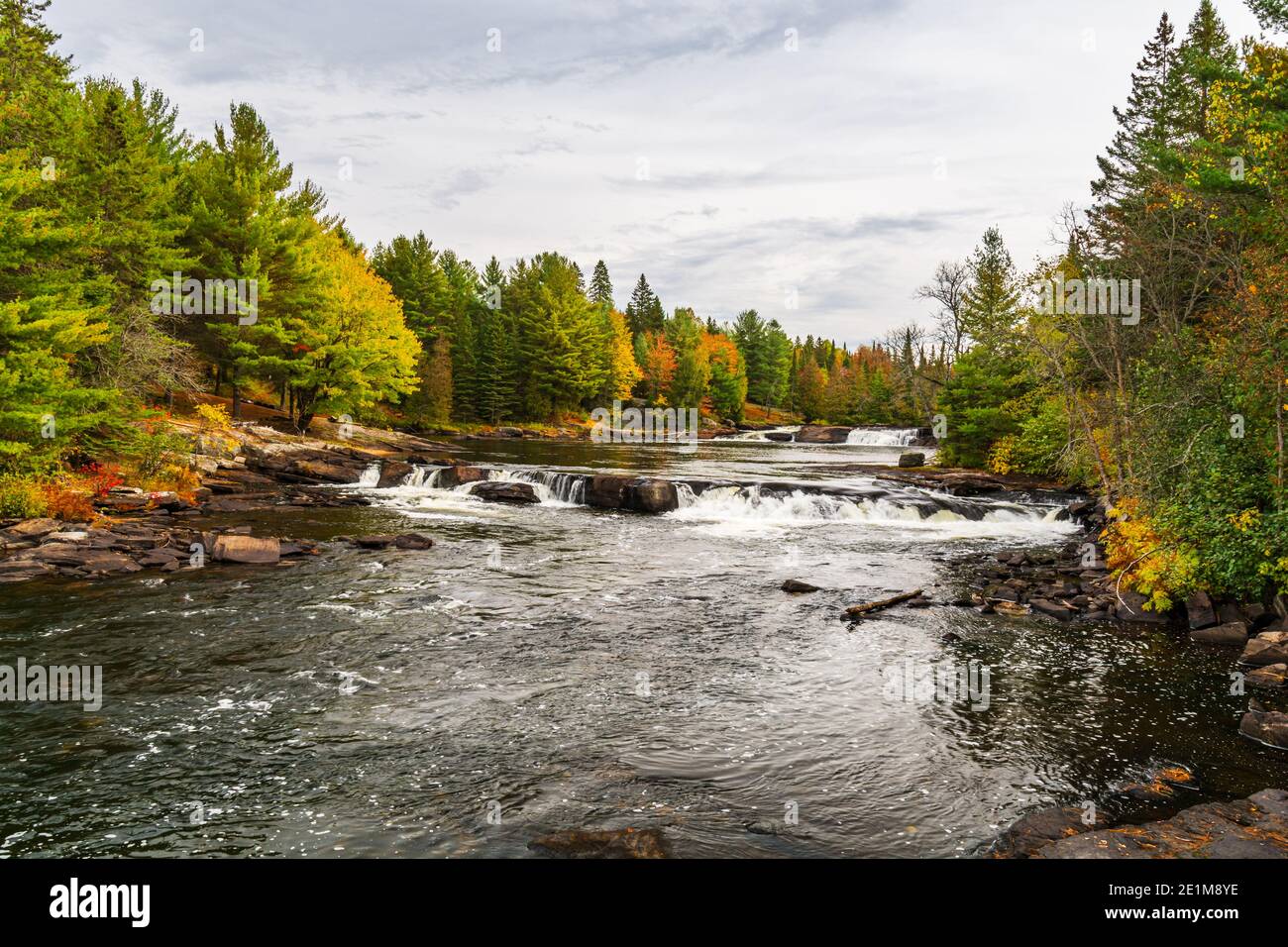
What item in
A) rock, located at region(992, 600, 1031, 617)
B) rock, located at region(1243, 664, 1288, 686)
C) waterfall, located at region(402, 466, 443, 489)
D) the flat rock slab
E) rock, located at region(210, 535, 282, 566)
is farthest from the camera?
waterfall, located at region(402, 466, 443, 489)

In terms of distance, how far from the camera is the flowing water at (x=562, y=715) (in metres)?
6.92

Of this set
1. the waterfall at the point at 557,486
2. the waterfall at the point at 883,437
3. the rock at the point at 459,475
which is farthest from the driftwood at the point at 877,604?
the waterfall at the point at 883,437

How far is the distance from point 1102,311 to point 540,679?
1892cm

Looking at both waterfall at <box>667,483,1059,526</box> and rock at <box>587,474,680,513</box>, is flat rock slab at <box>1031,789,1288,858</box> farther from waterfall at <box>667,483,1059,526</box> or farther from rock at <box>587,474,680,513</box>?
rock at <box>587,474,680,513</box>

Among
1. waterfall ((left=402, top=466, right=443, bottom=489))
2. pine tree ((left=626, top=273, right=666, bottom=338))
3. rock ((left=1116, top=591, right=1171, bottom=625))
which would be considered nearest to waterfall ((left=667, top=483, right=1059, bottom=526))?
rock ((left=1116, top=591, right=1171, bottom=625))

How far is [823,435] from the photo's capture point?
77.6 metres

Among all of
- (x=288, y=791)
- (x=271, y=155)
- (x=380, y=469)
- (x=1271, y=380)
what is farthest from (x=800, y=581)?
(x=271, y=155)

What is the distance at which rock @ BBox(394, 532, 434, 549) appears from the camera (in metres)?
20.3

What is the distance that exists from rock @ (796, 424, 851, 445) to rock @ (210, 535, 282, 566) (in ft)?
205

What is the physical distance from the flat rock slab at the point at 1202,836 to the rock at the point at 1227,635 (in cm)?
729

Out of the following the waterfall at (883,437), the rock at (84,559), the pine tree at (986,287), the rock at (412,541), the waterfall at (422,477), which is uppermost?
the pine tree at (986,287)

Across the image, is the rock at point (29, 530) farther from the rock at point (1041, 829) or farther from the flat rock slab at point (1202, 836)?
the flat rock slab at point (1202, 836)
